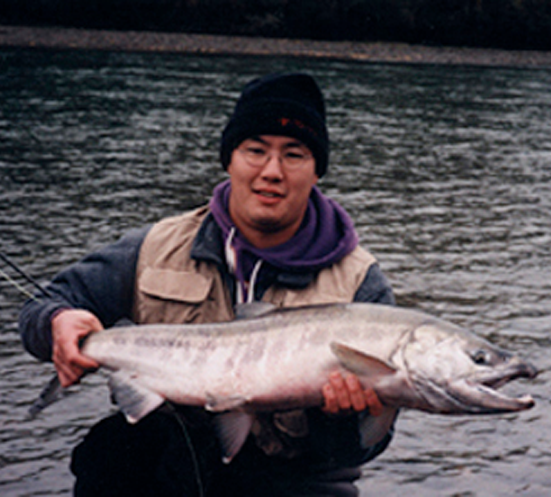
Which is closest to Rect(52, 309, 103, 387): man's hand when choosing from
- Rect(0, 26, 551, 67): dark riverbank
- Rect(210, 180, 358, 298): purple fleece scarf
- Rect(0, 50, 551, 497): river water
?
Rect(210, 180, 358, 298): purple fleece scarf

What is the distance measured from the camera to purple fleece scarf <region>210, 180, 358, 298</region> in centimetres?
436

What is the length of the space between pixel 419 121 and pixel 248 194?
1852 cm

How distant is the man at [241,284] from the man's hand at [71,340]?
0.12m

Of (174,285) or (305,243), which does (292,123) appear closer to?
(305,243)

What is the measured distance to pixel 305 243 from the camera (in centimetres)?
446

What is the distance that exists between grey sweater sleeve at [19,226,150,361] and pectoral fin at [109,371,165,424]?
1.23 ft

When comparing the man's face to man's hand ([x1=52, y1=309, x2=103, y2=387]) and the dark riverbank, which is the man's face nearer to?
man's hand ([x1=52, y1=309, x2=103, y2=387])

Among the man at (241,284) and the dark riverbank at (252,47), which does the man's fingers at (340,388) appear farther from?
the dark riverbank at (252,47)

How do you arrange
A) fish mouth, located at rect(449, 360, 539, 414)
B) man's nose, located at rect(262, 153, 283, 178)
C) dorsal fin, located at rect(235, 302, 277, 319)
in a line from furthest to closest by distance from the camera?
man's nose, located at rect(262, 153, 283, 178)
dorsal fin, located at rect(235, 302, 277, 319)
fish mouth, located at rect(449, 360, 539, 414)

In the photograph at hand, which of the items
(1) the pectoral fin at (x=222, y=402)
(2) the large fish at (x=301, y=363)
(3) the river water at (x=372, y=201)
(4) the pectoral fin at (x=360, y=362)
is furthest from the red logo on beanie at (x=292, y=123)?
(3) the river water at (x=372, y=201)

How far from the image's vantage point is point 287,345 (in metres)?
3.88

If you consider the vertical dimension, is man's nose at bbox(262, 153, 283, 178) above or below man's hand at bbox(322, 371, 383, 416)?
above

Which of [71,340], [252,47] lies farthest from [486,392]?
[252,47]

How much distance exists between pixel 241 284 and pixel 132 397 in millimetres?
693
